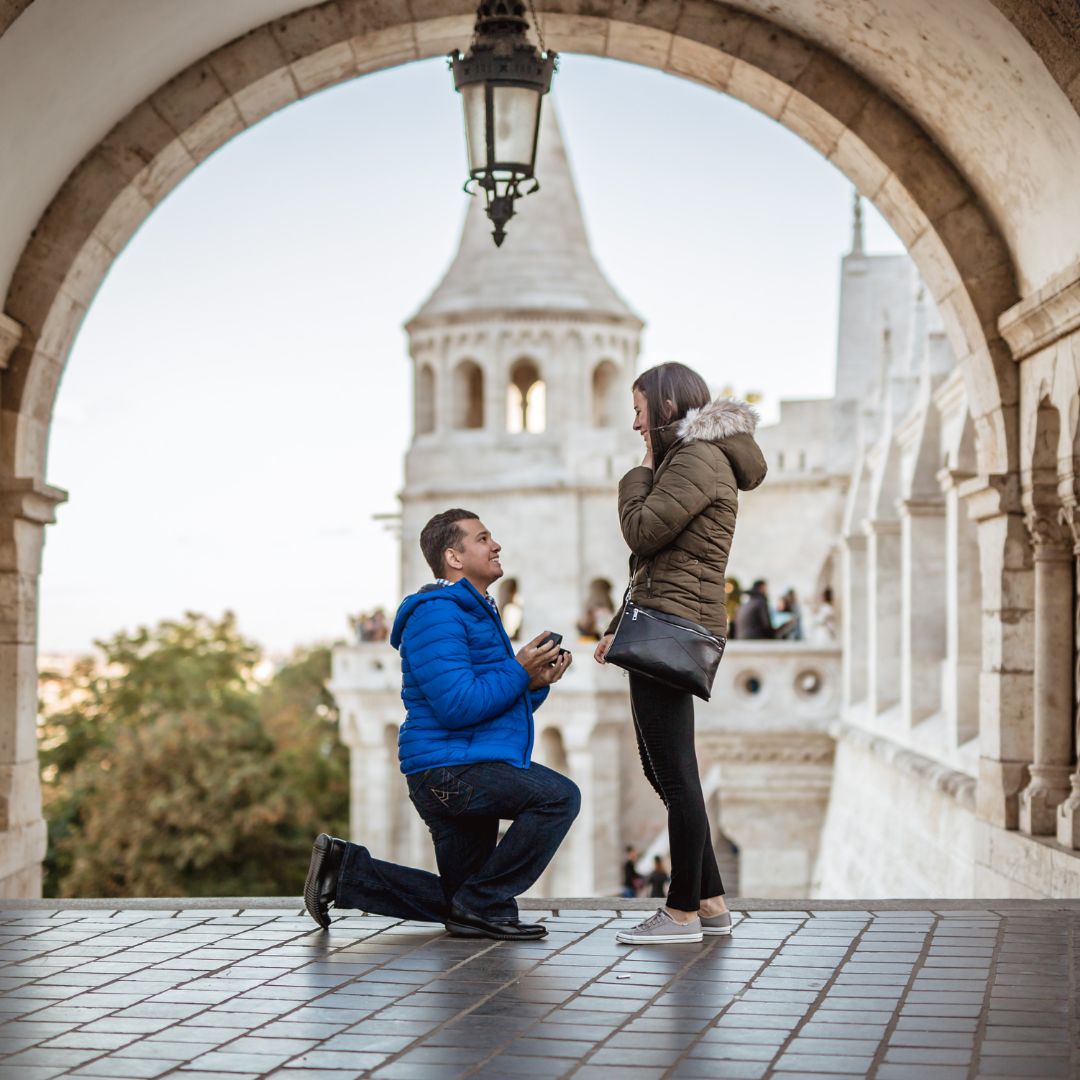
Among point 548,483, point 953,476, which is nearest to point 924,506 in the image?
A: point 953,476

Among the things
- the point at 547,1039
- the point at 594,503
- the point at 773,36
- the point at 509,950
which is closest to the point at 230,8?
the point at 773,36

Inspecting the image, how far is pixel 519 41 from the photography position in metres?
5.14

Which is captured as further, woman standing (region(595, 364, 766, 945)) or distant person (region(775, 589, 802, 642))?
distant person (region(775, 589, 802, 642))

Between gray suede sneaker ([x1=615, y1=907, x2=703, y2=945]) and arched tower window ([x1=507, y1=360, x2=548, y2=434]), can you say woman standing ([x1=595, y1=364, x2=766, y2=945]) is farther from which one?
arched tower window ([x1=507, y1=360, x2=548, y2=434])

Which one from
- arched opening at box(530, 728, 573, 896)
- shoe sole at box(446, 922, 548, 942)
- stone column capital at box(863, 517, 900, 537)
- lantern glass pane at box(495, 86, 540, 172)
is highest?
lantern glass pane at box(495, 86, 540, 172)

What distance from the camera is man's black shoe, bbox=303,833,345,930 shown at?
4324 millimetres

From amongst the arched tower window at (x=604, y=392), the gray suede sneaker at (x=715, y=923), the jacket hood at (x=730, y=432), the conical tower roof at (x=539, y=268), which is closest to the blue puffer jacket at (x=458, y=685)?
the gray suede sneaker at (x=715, y=923)

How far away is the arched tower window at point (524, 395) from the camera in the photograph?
3299 centimetres

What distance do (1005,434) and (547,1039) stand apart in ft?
13.2

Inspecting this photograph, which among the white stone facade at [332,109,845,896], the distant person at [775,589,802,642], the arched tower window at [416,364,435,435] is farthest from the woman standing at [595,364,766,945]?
the arched tower window at [416,364,435,435]

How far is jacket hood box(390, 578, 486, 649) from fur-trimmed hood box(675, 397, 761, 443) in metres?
0.73

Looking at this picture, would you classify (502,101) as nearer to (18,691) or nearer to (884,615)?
(18,691)

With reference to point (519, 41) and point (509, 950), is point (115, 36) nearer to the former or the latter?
point (519, 41)

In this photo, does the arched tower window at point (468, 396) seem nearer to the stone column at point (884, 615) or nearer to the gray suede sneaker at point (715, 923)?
the stone column at point (884, 615)
